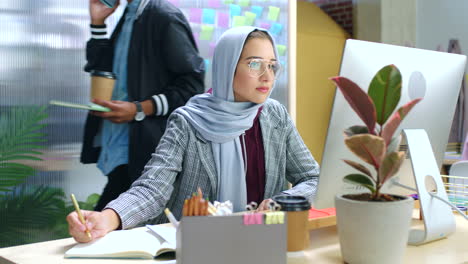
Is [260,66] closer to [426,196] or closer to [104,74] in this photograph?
[426,196]

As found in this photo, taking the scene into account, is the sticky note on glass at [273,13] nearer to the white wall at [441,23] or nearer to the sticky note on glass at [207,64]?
the sticky note on glass at [207,64]

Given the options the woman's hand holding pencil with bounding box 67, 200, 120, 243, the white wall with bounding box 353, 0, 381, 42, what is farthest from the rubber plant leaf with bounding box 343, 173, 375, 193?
the white wall with bounding box 353, 0, 381, 42

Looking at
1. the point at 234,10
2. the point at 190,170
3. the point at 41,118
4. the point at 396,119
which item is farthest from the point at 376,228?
the point at 234,10

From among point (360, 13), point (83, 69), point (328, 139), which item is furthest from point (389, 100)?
point (360, 13)

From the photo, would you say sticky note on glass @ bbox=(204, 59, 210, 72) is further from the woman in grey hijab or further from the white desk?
the white desk

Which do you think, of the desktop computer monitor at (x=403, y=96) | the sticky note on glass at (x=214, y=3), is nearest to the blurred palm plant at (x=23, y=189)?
the sticky note on glass at (x=214, y=3)

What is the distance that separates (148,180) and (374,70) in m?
0.75

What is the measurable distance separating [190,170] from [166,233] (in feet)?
1.82

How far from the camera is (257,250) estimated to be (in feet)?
2.54

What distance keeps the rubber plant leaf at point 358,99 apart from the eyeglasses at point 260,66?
2.69 ft

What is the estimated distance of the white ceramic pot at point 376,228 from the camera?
85cm

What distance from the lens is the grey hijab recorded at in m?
1.70

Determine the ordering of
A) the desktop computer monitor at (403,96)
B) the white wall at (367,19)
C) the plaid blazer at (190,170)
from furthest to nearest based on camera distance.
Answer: the white wall at (367,19) < the plaid blazer at (190,170) < the desktop computer monitor at (403,96)

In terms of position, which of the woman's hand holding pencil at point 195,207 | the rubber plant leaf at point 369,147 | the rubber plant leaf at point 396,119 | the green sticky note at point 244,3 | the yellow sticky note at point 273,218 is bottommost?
the yellow sticky note at point 273,218
